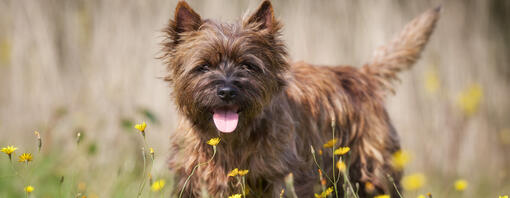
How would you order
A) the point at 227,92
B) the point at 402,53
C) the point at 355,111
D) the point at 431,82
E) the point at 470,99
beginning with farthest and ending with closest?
the point at 470,99 → the point at 431,82 → the point at 402,53 → the point at 355,111 → the point at 227,92

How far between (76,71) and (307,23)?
2776 mm

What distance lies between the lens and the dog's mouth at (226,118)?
3.57 meters

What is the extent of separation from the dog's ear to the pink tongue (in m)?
0.62

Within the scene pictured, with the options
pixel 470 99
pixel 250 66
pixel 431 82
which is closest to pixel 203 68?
pixel 250 66

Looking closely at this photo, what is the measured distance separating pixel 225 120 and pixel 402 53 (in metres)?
2.05

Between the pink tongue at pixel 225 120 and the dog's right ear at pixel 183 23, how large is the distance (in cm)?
62

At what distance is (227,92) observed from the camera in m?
3.49

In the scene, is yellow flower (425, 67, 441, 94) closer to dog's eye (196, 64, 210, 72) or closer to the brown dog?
the brown dog

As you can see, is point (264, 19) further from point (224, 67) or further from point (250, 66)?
point (224, 67)

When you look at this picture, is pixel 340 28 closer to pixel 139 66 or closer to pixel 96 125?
pixel 139 66

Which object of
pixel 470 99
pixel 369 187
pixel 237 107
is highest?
pixel 237 107

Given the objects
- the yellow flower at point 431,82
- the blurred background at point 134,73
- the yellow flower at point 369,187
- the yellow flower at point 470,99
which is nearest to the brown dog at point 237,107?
the yellow flower at point 369,187

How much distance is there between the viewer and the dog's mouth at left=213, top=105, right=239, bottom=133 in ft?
11.7

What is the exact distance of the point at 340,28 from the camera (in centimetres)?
706
